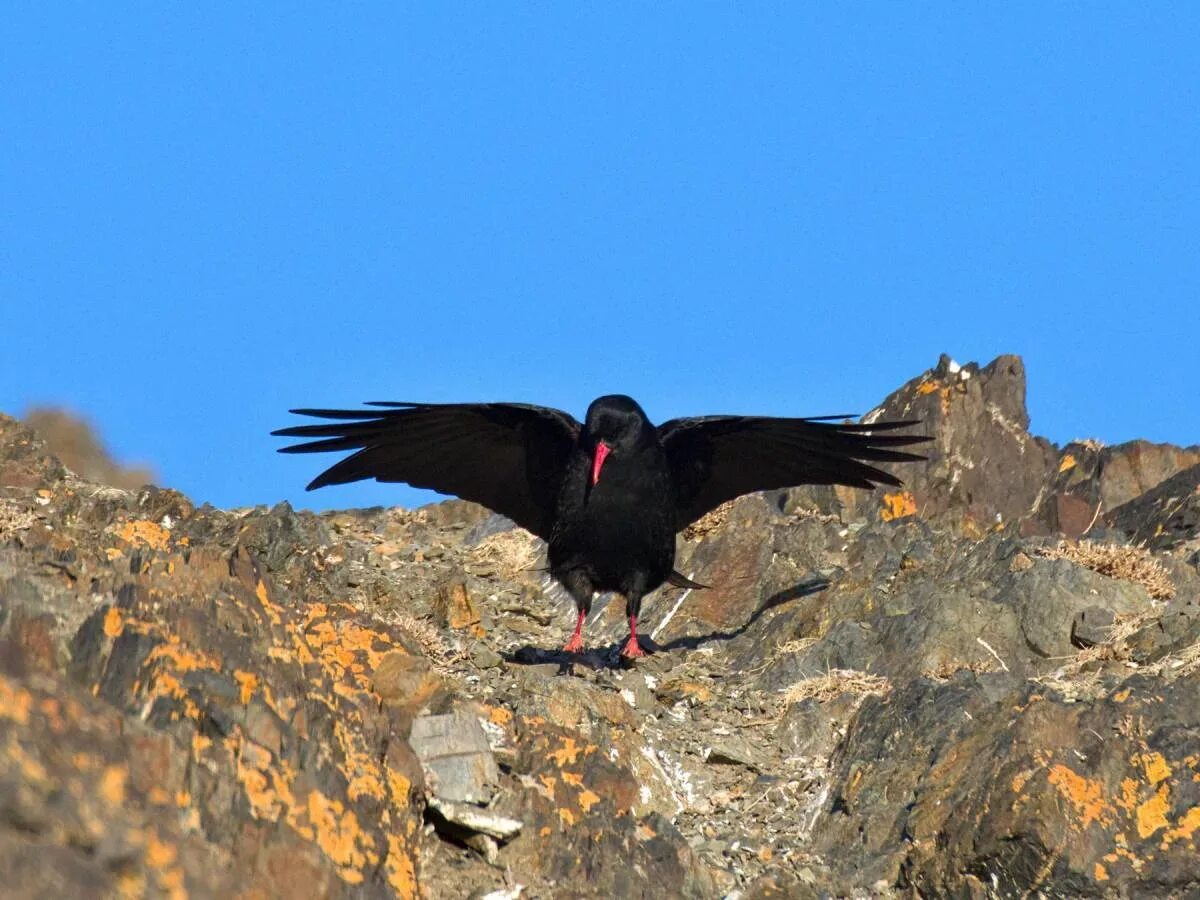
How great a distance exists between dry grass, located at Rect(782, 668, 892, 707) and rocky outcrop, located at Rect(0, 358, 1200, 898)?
0.9 inches

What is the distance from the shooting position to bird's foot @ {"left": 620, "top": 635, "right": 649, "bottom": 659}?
11.7m

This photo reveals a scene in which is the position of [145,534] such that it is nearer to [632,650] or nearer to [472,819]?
[472,819]

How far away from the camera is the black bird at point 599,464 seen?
462 inches

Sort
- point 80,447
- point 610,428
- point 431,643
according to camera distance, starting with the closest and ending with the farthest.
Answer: point 431,643
point 610,428
point 80,447

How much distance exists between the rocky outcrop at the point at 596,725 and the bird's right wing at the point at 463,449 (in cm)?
83

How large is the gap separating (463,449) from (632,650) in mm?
2342

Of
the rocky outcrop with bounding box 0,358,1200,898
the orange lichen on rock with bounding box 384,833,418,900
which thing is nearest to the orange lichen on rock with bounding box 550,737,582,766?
the rocky outcrop with bounding box 0,358,1200,898

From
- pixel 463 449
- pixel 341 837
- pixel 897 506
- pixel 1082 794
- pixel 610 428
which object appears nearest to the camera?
pixel 341 837

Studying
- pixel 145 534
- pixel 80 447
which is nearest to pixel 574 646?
pixel 145 534

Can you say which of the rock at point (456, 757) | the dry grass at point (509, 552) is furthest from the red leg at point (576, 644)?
the rock at point (456, 757)

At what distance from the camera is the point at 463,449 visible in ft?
42.7

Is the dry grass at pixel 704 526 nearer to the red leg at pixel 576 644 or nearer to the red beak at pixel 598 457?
the red leg at pixel 576 644

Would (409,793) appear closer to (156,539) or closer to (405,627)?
(156,539)

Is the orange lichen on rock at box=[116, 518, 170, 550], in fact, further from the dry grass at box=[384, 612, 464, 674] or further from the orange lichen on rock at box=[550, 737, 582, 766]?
the orange lichen on rock at box=[550, 737, 582, 766]
